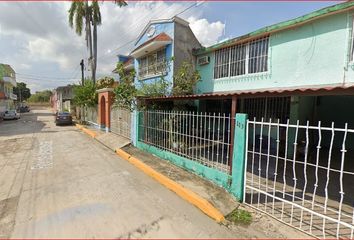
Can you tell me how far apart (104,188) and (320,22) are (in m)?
8.02

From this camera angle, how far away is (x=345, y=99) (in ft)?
30.2

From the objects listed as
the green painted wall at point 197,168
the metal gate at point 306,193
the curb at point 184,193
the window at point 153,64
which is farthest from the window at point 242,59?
the curb at point 184,193

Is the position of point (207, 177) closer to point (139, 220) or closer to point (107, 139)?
point (139, 220)

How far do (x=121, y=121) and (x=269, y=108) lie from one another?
7.35 m

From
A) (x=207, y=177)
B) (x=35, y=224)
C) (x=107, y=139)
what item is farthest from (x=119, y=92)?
(x=35, y=224)

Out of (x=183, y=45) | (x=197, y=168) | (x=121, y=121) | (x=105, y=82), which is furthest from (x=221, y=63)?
(x=105, y=82)

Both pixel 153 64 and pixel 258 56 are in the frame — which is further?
pixel 153 64

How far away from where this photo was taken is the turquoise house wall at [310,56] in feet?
20.8

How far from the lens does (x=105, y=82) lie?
18938mm

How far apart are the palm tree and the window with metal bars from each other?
1523 cm

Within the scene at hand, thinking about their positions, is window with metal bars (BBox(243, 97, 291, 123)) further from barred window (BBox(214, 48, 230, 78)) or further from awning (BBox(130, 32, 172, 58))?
awning (BBox(130, 32, 172, 58))

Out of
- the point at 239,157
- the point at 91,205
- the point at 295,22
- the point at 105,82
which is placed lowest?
the point at 91,205

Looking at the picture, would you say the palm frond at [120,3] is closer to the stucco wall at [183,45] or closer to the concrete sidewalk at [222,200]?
the stucco wall at [183,45]

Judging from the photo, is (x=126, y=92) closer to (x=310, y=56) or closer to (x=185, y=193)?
(x=185, y=193)
